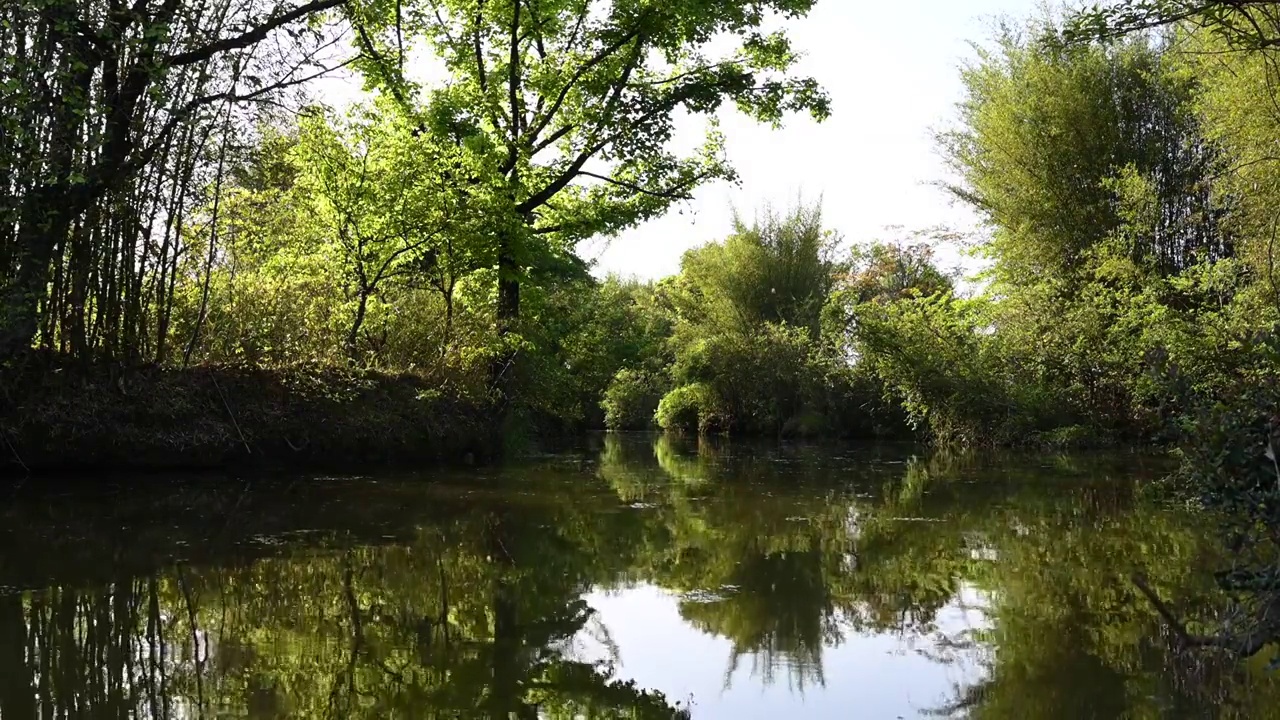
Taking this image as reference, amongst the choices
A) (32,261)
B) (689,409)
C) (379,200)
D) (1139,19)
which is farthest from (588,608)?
(689,409)

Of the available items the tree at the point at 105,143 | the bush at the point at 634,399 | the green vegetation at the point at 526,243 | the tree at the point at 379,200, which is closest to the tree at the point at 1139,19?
the green vegetation at the point at 526,243

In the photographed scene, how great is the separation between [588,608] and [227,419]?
7.37 meters

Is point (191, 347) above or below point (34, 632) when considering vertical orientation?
above

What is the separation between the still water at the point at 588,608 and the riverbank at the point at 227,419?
34.0 inches

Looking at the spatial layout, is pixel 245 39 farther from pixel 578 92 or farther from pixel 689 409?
pixel 689 409

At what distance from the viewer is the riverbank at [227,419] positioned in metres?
9.59

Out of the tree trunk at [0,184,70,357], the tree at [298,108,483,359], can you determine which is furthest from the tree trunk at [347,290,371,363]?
the tree trunk at [0,184,70,357]

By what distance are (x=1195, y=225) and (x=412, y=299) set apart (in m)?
14.9

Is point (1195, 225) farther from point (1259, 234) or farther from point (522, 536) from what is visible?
point (522, 536)

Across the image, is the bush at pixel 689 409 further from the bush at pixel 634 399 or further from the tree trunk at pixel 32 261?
the tree trunk at pixel 32 261

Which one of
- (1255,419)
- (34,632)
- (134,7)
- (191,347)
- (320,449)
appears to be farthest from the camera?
(320,449)

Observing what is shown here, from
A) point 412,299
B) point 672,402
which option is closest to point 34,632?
point 412,299

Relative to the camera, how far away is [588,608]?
5309 millimetres

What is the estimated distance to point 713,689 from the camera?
13.2ft
